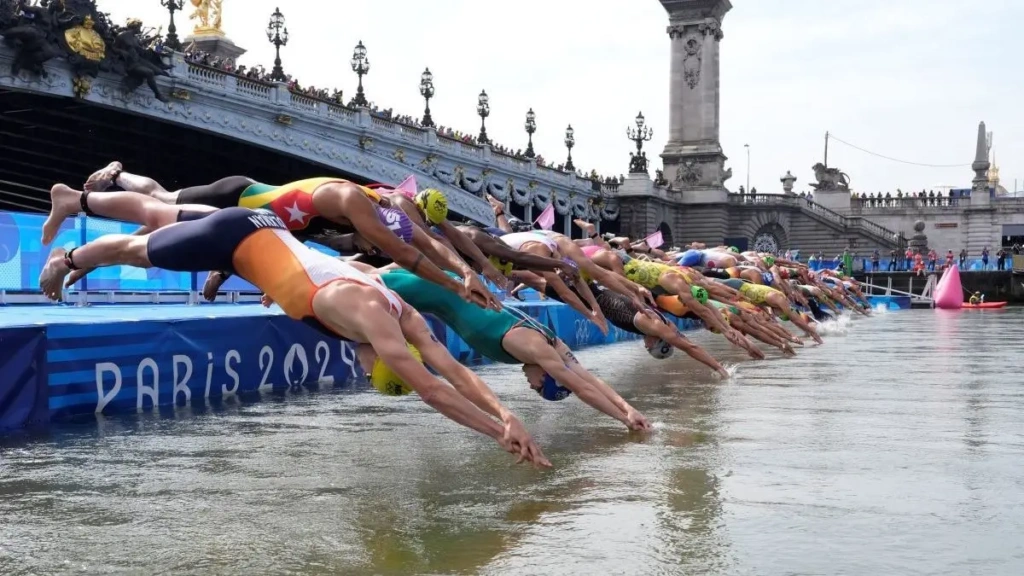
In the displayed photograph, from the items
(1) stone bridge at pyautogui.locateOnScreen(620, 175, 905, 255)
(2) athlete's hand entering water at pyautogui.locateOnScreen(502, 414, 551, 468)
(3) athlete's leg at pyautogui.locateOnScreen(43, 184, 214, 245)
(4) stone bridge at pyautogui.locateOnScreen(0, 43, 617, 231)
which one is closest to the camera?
(2) athlete's hand entering water at pyautogui.locateOnScreen(502, 414, 551, 468)

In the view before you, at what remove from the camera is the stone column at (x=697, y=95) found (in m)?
81.2

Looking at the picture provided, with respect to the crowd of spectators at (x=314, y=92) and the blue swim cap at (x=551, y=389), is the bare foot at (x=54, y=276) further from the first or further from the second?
the crowd of spectators at (x=314, y=92)

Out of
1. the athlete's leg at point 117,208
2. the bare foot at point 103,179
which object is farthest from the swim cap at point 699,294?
the athlete's leg at point 117,208

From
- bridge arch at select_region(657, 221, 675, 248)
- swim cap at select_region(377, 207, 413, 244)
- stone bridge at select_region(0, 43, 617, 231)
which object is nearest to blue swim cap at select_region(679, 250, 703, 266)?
swim cap at select_region(377, 207, 413, 244)

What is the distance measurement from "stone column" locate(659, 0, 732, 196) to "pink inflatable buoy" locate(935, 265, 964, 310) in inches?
1341

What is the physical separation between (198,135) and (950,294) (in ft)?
105

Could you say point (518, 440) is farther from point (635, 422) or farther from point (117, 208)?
point (117, 208)

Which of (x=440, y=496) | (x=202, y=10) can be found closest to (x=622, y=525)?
(x=440, y=496)

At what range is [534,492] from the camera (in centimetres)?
642

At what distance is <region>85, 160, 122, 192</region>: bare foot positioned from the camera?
828 centimetres

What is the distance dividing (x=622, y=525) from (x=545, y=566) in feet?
2.81

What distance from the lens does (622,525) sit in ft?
18.2

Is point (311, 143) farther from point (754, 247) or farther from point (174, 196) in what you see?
point (754, 247)

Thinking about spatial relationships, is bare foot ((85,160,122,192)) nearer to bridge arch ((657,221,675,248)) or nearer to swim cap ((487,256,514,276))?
swim cap ((487,256,514,276))
